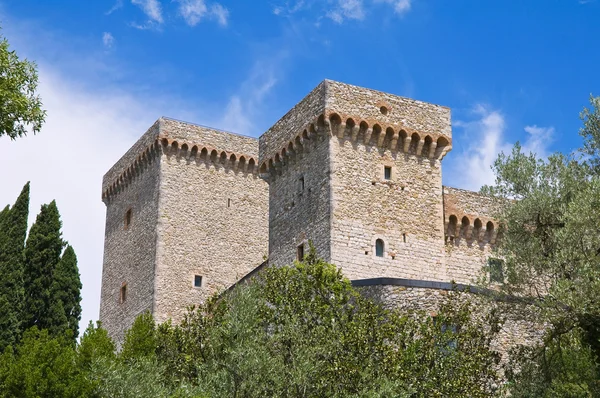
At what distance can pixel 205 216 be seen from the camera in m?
32.6

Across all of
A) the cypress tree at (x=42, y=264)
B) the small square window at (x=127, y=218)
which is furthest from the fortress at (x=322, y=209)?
the cypress tree at (x=42, y=264)

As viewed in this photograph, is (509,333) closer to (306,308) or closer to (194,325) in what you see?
(306,308)

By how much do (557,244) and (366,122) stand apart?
24.4ft

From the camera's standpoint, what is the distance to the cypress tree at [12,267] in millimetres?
25750

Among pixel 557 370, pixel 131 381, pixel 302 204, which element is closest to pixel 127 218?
pixel 302 204

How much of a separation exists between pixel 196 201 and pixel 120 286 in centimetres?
415

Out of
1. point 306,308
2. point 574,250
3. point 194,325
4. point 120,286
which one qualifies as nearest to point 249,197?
point 120,286

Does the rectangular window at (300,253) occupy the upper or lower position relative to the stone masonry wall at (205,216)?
lower

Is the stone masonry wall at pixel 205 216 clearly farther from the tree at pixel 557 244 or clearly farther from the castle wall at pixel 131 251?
the tree at pixel 557 244

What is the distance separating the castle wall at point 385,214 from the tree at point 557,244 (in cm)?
391

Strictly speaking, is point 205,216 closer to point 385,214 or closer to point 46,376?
point 385,214

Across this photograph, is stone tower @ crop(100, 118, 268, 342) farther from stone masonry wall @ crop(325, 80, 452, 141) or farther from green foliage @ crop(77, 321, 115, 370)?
stone masonry wall @ crop(325, 80, 452, 141)

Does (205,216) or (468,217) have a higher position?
(205,216)

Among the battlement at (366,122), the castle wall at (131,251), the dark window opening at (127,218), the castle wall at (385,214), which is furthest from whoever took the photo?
the dark window opening at (127,218)
